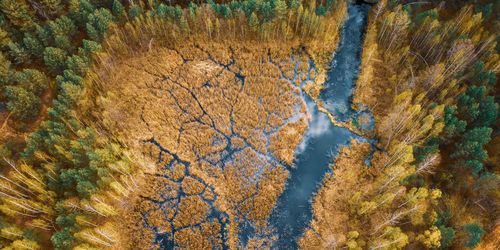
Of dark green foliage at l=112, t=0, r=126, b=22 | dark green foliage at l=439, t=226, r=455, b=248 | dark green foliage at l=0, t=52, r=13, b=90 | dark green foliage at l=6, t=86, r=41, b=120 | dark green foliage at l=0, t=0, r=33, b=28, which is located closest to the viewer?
dark green foliage at l=439, t=226, r=455, b=248

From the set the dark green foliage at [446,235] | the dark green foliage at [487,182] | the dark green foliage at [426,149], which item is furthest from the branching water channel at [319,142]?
the dark green foliage at [487,182]

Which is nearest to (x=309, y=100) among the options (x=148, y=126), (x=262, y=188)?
(x=262, y=188)

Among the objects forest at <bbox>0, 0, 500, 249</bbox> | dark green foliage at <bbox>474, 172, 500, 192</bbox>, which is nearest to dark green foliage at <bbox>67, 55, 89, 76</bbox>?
forest at <bbox>0, 0, 500, 249</bbox>

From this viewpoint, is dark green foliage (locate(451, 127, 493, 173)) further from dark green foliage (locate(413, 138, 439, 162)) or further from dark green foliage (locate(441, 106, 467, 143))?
dark green foliage (locate(413, 138, 439, 162))

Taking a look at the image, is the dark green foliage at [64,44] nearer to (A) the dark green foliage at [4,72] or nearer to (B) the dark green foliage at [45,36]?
(B) the dark green foliage at [45,36]

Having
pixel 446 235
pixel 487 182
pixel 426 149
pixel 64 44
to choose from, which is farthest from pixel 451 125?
pixel 64 44

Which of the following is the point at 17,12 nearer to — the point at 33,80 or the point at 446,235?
the point at 33,80
